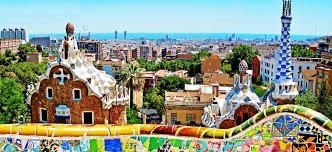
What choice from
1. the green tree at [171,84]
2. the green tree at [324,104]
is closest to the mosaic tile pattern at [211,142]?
the green tree at [324,104]

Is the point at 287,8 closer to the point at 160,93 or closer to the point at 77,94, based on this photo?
the point at 77,94

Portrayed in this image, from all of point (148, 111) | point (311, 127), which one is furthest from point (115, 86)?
point (148, 111)

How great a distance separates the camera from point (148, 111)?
33688mm

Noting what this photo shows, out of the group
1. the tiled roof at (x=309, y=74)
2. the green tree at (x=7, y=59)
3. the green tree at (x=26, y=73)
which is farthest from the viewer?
the green tree at (x=7, y=59)

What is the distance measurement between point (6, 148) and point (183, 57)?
93.4 meters

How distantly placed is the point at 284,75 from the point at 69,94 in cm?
683

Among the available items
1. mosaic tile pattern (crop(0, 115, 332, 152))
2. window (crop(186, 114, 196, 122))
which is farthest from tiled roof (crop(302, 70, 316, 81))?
mosaic tile pattern (crop(0, 115, 332, 152))

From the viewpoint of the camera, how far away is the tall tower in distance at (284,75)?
14094mm

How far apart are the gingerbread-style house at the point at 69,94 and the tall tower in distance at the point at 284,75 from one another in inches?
212

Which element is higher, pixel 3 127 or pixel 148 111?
pixel 3 127

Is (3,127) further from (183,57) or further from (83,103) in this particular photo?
(183,57)

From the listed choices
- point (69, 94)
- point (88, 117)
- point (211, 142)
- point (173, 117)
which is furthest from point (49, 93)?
point (211, 142)

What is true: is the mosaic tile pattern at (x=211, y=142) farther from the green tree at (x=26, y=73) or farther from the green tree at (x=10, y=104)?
the green tree at (x=26, y=73)

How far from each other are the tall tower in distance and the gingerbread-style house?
5.40m
